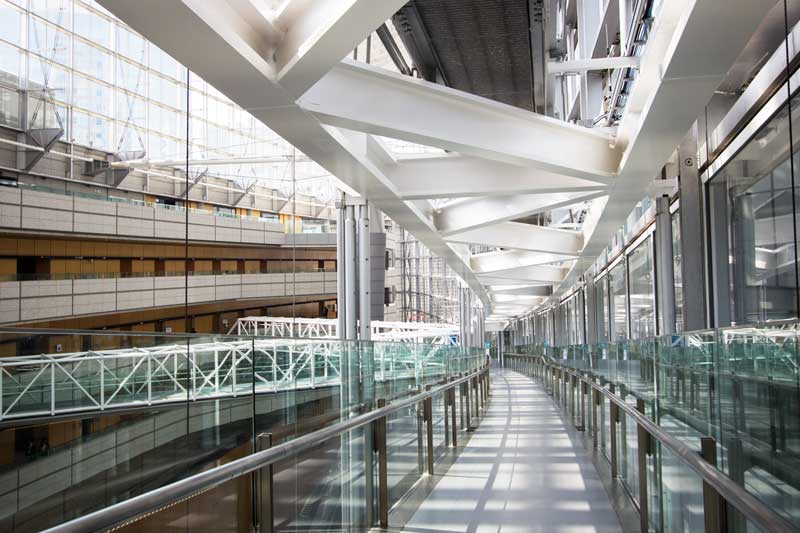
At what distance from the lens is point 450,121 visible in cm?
691

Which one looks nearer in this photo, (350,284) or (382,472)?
(382,472)

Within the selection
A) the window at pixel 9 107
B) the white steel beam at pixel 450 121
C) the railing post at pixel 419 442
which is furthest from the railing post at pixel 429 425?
the window at pixel 9 107

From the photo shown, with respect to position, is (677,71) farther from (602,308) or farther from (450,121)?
(602,308)

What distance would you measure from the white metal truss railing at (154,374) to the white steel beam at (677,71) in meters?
2.62

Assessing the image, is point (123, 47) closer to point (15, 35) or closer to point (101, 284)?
point (15, 35)

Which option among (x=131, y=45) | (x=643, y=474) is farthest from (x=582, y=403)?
(x=131, y=45)

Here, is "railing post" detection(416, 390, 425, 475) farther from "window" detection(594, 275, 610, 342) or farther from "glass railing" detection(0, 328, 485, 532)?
"window" detection(594, 275, 610, 342)

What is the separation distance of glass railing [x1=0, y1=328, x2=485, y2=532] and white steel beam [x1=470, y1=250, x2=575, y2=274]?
14032mm

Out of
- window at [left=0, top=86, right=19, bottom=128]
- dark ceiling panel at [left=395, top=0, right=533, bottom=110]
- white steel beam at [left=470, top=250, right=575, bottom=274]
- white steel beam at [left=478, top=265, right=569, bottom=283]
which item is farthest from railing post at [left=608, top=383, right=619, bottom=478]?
white steel beam at [left=478, top=265, right=569, bottom=283]

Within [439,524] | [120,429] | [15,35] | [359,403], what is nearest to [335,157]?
[359,403]

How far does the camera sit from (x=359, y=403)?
204 inches

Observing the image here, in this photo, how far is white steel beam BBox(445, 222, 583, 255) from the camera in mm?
14164

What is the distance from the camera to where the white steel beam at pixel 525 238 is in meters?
14.2

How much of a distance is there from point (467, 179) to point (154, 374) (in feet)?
23.8
